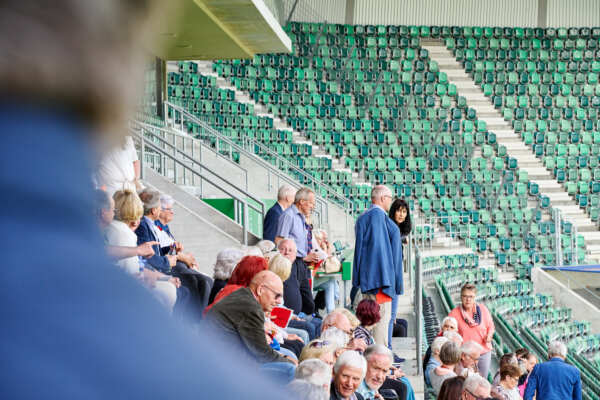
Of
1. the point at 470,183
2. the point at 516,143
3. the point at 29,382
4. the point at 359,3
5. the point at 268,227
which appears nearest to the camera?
the point at 29,382

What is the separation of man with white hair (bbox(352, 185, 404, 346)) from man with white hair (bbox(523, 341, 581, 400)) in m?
1.35

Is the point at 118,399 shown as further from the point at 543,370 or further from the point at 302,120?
the point at 302,120

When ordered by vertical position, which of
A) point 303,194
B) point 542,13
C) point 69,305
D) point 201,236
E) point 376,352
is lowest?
point 376,352

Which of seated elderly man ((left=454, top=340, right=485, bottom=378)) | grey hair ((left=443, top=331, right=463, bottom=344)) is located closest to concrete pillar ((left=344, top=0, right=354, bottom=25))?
grey hair ((left=443, top=331, right=463, bottom=344))

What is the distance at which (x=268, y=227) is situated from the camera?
5.55 m

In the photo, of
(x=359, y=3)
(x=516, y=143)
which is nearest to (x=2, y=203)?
(x=516, y=143)

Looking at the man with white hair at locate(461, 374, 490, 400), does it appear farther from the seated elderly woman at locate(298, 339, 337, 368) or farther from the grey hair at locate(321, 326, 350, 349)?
the seated elderly woman at locate(298, 339, 337, 368)

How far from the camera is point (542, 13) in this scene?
2180 centimetres

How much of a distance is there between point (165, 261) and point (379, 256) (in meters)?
1.74

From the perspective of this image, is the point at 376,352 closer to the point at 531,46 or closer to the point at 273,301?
the point at 273,301

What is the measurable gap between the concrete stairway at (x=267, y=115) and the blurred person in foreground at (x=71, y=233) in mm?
15293

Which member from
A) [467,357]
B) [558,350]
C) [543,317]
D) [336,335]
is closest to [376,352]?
[336,335]

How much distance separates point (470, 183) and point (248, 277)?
1323cm

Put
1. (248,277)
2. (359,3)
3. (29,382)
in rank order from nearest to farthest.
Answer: (29,382), (248,277), (359,3)
